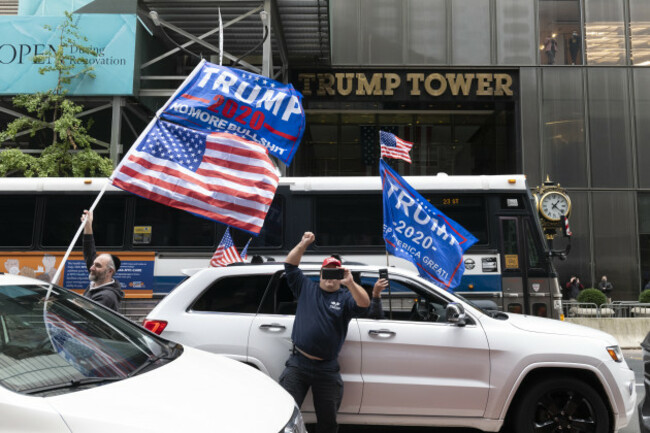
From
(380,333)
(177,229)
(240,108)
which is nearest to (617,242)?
(177,229)

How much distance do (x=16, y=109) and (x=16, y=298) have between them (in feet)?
53.3

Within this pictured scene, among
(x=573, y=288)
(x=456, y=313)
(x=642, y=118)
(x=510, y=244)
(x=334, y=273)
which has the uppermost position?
(x=642, y=118)

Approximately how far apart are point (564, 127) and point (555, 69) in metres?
2.37

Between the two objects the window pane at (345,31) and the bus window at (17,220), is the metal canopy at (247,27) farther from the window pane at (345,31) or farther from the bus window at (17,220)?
the bus window at (17,220)

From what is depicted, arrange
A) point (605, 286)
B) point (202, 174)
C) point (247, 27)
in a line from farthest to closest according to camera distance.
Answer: point (605, 286) → point (247, 27) → point (202, 174)

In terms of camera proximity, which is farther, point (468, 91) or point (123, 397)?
point (468, 91)

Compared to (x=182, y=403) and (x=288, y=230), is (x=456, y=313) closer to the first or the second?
(x=182, y=403)

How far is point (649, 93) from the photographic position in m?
19.8

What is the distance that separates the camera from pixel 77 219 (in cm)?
868

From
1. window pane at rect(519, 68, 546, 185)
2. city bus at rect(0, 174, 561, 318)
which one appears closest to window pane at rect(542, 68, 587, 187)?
window pane at rect(519, 68, 546, 185)

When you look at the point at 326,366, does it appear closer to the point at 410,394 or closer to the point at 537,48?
the point at 410,394

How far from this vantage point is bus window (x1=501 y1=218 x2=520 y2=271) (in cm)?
838

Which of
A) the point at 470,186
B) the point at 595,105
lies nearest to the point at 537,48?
the point at 595,105

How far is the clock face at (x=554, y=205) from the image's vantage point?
607 inches
